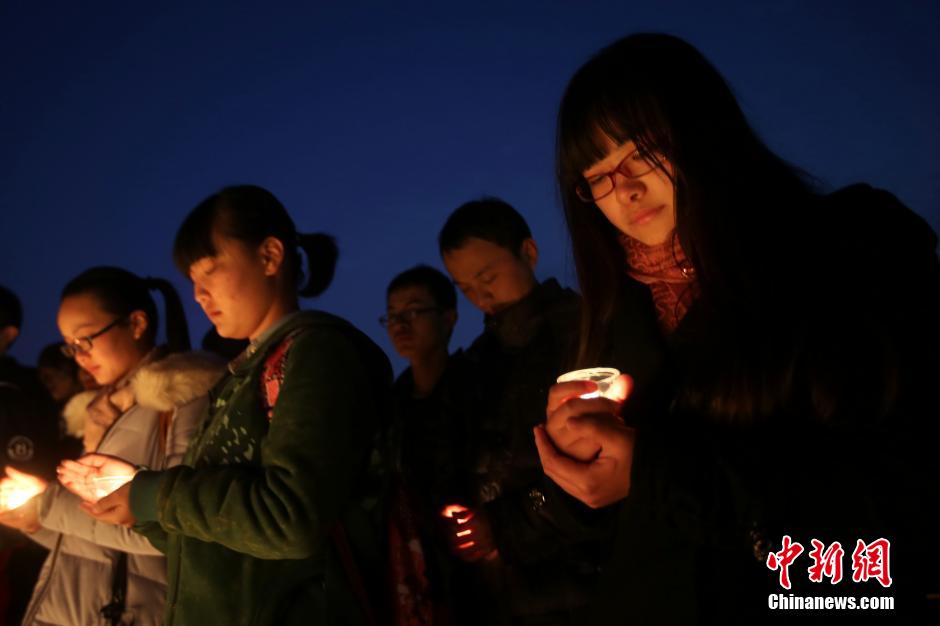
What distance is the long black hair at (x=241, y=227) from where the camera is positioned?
2.61 meters

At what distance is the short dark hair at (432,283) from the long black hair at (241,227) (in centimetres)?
176

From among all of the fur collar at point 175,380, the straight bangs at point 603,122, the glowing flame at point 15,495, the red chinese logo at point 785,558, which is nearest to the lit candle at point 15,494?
the glowing flame at point 15,495

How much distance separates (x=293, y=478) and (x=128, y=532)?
1.32 meters

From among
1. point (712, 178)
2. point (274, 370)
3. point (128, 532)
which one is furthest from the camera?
point (128, 532)

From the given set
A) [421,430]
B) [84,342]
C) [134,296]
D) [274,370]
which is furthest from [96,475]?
[421,430]

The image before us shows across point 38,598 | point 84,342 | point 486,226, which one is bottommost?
point 38,598

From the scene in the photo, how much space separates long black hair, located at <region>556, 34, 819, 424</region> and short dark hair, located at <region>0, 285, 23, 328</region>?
4816 millimetres

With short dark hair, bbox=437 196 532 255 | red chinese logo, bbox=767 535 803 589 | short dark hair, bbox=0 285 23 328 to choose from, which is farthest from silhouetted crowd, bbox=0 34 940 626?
short dark hair, bbox=0 285 23 328

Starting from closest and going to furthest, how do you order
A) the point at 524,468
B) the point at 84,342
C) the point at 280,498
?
the point at 280,498 < the point at 524,468 < the point at 84,342

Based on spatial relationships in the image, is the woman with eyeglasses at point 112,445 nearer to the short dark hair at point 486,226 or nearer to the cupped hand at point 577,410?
the short dark hair at point 486,226

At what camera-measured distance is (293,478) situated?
1938 millimetres

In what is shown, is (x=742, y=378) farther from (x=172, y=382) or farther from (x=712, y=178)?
(x=172, y=382)

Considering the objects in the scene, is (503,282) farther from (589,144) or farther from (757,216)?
(757,216)

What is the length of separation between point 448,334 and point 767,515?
136 inches
